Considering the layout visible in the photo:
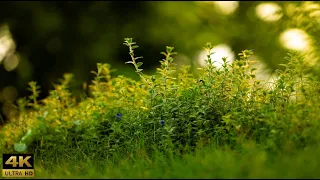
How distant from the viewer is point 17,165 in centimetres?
534

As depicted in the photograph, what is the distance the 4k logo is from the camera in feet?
16.8

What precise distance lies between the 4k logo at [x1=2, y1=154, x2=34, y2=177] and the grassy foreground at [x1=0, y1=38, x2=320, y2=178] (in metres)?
0.10

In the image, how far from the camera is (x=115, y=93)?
20.8ft

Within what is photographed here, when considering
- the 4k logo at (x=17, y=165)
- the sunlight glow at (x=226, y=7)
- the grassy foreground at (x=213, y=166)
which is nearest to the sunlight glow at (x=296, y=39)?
the grassy foreground at (x=213, y=166)

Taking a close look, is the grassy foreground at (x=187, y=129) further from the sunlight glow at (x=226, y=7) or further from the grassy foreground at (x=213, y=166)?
the sunlight glow at (x=226, y=7)

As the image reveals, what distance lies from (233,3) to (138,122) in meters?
7.25

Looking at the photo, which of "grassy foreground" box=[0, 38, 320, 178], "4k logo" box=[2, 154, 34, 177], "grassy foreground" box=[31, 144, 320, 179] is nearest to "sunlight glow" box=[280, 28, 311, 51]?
"grassy foreground" box=[0, 38, 320, 178]

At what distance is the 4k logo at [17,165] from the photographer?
16.8 ft

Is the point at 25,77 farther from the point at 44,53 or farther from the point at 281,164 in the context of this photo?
the point at 281,164

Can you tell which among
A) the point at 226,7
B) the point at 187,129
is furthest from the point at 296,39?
the point at 226,7

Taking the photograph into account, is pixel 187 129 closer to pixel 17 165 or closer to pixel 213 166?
pixel 213 166

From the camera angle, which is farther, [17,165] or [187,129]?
[187,129]

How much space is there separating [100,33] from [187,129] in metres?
7.36

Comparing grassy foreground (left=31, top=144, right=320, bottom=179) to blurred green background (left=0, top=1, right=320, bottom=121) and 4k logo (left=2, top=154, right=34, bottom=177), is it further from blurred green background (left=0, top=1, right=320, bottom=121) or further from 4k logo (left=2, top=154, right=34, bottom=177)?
blurred green background (left=0, top=1, right=320, bottom=121)
